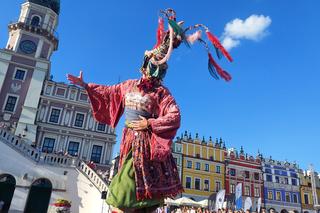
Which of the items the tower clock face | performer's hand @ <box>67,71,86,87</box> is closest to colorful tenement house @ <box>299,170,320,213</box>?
the tower clock face

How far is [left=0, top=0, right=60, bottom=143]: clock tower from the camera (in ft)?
80.2

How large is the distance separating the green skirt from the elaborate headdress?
1445mm

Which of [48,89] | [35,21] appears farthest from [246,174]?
[35,21]

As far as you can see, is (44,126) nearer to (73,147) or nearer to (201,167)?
(73,147)

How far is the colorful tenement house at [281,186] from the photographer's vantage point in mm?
44062

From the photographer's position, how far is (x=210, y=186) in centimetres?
4044

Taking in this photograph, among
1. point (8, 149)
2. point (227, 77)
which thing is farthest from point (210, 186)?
point (227, 77)

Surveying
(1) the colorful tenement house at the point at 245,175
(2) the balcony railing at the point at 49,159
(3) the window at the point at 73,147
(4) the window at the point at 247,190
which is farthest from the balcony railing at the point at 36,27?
(4) the window at the point at 247,190

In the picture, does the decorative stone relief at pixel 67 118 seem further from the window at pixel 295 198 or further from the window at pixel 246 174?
the window at pixel 295 198

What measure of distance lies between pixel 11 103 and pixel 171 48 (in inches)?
978

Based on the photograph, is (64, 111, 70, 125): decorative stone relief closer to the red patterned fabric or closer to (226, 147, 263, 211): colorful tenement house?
the red patterned fabric

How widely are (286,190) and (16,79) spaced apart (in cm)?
4210

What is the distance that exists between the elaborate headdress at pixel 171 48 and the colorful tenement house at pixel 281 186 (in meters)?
44.5

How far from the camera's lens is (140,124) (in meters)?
3.62
